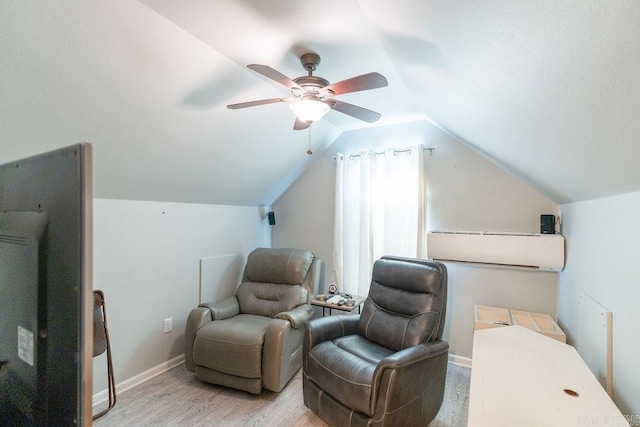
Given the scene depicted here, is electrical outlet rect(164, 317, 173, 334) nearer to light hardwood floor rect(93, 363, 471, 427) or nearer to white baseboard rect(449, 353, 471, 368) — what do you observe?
light hardwood floor rect(93, 363, 471, 427)

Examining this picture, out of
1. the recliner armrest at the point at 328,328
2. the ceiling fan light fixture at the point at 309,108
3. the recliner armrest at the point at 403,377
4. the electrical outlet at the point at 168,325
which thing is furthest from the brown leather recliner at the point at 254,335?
the ceiling fan light fixture at the point at 309,108

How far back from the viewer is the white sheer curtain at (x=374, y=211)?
296cm

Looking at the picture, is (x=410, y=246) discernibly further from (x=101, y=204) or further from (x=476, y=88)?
(x=101, y=204)

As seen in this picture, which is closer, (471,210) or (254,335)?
(254,335)

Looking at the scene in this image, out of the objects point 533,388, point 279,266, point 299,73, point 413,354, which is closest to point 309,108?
point 299,73

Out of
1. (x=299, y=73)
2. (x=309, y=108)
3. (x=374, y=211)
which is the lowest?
(x=374, y=211)

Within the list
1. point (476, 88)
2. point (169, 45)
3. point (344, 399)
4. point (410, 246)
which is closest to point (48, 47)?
point (169, 45)

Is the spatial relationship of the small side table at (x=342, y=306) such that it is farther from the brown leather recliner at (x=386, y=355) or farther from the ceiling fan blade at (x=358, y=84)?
the ceiling fan blade at (x=358, y=84)

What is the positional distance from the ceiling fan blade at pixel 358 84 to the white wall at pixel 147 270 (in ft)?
6.40

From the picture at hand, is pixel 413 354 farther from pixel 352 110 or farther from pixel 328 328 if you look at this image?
pixel 352 110

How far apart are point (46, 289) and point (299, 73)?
6.48 ft

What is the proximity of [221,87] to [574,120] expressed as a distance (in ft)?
6.35

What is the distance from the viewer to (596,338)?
1.51 m

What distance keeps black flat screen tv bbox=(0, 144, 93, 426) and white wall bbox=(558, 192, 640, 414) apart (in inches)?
68.3
